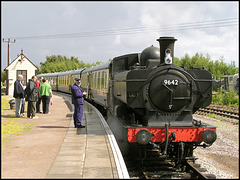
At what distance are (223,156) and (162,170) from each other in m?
2.83

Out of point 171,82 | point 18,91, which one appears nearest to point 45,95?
point 18,91

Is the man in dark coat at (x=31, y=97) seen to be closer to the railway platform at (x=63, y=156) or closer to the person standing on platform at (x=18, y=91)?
the person standing on platform at (x=18, y=91)

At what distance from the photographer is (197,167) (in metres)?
6.34

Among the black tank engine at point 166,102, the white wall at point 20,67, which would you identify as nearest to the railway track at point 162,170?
the black tank engine at point 166,102

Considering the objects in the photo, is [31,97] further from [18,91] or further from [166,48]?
[166,48]

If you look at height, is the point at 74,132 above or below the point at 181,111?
below

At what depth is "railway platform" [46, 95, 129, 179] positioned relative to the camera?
456 cm

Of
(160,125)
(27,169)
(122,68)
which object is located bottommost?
(27,169)

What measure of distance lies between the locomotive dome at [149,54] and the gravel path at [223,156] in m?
2.97

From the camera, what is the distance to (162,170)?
6.32 meters

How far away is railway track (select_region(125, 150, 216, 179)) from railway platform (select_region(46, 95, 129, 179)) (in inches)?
26.6

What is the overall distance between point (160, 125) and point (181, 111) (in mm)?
586


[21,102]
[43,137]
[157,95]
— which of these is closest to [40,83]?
[21,102]

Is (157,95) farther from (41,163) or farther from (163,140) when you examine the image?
(41,163)
